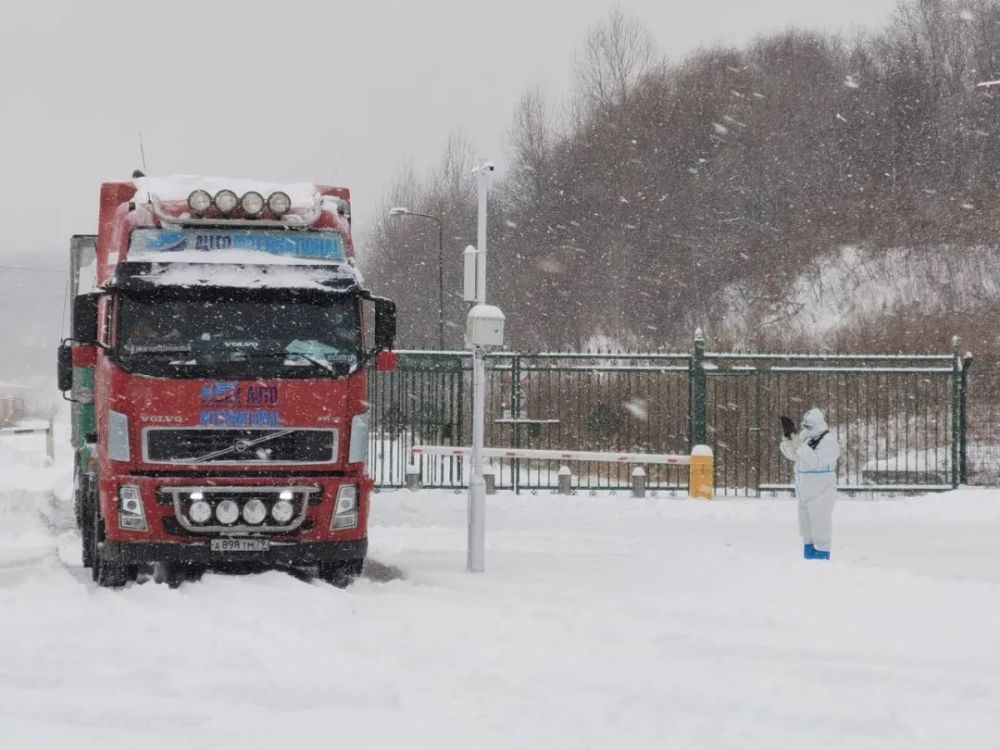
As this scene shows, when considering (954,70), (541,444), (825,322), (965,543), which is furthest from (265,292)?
(954,70)

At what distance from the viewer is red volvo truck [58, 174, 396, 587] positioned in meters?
10.6

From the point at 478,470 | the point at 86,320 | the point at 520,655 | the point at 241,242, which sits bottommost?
the point at 520,655

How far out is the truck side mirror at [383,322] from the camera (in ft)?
36.8

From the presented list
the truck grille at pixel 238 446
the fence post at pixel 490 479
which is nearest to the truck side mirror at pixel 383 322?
the truck grille at pixel 238 446

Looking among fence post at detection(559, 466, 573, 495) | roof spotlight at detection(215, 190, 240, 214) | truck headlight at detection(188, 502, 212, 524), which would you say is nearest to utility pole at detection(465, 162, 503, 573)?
roof spotlight at detection(215, 190, 240, 214)

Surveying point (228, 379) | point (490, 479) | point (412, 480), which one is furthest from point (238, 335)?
point (412, 480)

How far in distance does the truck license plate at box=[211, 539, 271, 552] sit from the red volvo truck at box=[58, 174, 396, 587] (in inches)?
0.5

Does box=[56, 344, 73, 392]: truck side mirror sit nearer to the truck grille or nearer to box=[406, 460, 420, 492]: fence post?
the truck grille

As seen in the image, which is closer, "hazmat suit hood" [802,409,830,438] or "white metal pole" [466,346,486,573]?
"white metal pole" [466,346,486,573]

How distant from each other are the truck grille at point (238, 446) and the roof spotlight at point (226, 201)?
1916mm

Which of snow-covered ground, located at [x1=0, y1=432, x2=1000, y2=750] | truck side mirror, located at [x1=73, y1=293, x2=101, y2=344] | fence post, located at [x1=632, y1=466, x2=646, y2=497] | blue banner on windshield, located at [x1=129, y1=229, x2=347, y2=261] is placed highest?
blue banner on windshield, located at [x1=129, y1=229, x2=347, y2=261]

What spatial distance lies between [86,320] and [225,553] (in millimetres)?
2234

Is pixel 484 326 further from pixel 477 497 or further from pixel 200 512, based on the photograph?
pixel 200 512

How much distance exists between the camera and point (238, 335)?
35.6ft
